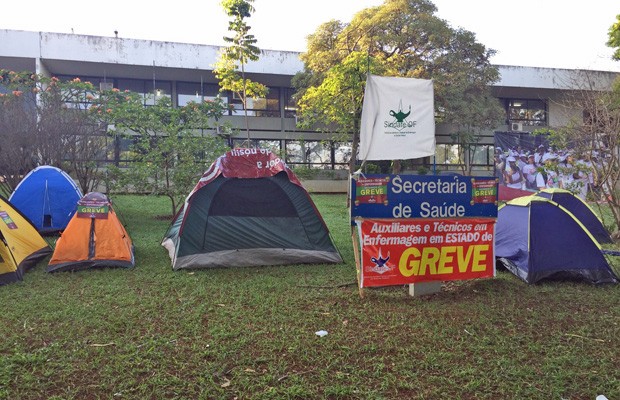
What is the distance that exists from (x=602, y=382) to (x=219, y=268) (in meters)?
4.73

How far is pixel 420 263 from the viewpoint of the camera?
16.2 ft

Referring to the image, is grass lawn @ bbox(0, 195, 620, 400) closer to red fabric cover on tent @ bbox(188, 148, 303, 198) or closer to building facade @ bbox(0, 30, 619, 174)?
red fabric cover on tent @ bbox(188, 148, 303, 198)

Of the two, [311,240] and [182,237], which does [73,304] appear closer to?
[182,237]

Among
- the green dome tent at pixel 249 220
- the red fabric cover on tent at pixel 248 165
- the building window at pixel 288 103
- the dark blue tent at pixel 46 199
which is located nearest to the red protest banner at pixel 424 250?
the green dome tent at pixel 249 220

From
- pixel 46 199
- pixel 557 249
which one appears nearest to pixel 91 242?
pixel 46 199

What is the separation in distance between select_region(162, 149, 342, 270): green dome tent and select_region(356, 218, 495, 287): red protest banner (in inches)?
73.7

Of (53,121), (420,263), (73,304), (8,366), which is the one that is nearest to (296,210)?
(420,263)

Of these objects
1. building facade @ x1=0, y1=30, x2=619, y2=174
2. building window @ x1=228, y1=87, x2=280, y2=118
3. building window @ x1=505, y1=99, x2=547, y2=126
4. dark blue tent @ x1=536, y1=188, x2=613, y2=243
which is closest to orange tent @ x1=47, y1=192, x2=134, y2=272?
dark blue tent @ x1=536, y1=188, x2=613, y2=243

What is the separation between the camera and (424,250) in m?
4.93

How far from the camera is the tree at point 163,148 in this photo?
1048cm

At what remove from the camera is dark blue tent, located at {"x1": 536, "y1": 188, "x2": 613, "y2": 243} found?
7572mm

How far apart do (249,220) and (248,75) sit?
1626 cm

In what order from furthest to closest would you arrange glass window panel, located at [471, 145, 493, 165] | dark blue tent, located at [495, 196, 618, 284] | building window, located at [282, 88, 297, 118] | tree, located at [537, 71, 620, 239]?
glass window panel, located at [471, 145, 493, 165] → building window, located at [282, 88, 297, 118] → tree, located at [537, 71, 620, 239] → dark blue tent, located at [495, 196, 618, 284]

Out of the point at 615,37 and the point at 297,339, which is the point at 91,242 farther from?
the point at 615,37
